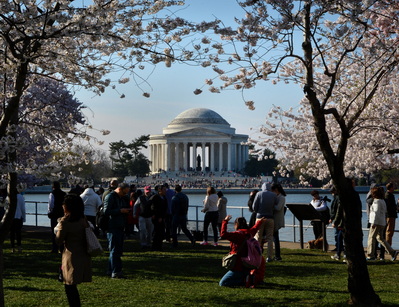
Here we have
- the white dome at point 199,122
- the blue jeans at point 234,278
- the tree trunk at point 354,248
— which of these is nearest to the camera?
the tree trunk at point 354,248

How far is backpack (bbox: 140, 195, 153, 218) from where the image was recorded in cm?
1689

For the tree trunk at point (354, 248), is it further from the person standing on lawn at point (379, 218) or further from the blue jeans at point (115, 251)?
the person standing on lawn at point (379, 218)

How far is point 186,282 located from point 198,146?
140377 millimetres

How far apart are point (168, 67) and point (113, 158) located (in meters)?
122

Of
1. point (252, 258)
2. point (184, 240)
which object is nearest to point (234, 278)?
point (252, 258)

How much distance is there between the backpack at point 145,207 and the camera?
55.4 feet

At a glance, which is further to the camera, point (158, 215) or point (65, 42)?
point (158, 215)

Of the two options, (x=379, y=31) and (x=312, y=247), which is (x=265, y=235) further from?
(x=379, y=31)

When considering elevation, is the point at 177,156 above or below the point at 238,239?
above

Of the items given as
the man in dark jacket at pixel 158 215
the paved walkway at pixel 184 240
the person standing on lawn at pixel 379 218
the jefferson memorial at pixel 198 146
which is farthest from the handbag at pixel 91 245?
the jefferson memorial at pixel 198 146

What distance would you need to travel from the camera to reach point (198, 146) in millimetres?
152000

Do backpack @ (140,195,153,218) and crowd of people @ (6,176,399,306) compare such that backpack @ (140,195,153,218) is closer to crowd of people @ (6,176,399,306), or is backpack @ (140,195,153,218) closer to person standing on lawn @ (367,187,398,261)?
crowd of people @ (6,176,399,306)

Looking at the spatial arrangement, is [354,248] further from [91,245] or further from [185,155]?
[185,155]

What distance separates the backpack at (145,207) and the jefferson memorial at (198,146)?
129 m
